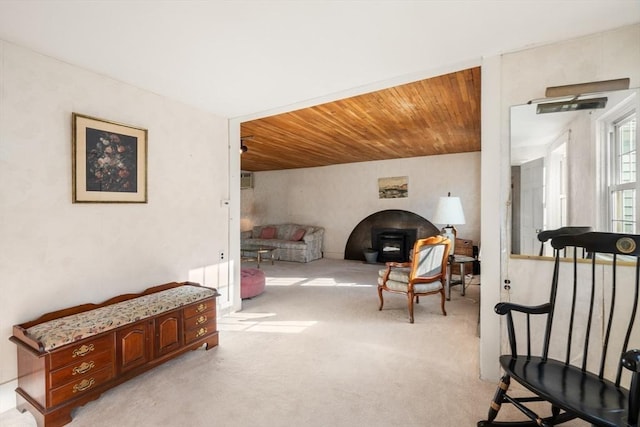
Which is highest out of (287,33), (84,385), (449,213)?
(287,33)

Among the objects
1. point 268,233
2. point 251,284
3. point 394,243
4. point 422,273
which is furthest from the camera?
point 268,233

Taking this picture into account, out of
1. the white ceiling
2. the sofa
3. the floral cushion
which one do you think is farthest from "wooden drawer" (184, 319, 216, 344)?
the sofa

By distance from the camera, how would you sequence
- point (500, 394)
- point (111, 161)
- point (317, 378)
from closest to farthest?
point (500, 394) < point (317, 378) < point (111, 161)

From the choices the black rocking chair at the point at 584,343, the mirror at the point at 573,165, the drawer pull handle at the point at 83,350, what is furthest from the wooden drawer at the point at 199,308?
the mirror at the point at 573,165

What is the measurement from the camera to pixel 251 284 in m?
4.13

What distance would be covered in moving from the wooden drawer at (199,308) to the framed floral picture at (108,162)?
105 centimetres

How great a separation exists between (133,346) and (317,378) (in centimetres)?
134

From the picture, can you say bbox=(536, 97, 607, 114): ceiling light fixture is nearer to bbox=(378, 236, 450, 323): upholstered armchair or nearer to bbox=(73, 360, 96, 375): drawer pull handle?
bbox=(378, 236, 450, 323): upholstered armchair

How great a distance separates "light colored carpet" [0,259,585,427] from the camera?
1798 mm

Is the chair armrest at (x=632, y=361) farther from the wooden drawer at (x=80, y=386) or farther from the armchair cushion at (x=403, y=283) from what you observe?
the wooden drawer at (x=80, y=386)

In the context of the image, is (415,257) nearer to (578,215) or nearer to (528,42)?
(578,215)

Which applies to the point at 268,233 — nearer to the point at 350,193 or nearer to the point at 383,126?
the point at 350,193

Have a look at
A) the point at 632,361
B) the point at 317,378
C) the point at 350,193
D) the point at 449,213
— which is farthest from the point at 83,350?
the point at 350,193

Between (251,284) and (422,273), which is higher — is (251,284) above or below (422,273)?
below
